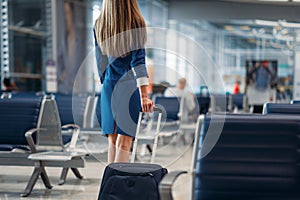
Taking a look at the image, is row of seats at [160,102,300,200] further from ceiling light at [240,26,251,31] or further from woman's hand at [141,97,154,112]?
ceiling light at [240,26,251,31]

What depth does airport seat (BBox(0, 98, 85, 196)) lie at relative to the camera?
466 centimetres

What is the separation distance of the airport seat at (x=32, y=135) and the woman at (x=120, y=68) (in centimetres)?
123

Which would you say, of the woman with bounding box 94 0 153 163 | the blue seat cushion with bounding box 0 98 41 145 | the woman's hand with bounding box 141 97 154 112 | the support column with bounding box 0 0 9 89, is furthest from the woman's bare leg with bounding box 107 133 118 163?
the support column with bounding box 0 0 9 89

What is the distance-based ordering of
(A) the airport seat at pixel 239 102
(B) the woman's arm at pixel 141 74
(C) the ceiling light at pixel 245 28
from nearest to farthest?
(B) the woman's arm at pixel 141 74 → (A) the airport seat at pixel 239 102 → (C) the ceiling light at pixel 245 28

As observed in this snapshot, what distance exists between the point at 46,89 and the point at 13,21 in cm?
173

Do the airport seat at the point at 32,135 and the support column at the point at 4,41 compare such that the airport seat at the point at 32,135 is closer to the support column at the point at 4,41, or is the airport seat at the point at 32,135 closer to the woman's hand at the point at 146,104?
the woman's hand at the point at 146,104

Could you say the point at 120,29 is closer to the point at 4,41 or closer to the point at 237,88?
the point at 4,41

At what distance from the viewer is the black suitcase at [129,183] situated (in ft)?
8.73

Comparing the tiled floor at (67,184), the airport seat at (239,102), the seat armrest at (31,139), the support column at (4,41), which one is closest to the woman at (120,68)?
the tiled floor at (67,184)

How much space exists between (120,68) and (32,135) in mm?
1837

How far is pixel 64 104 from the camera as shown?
657 centimetres

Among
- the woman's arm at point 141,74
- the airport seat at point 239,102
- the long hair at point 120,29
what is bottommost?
the airport seat at point 239,102

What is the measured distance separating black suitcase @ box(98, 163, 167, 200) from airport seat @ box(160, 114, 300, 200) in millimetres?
386

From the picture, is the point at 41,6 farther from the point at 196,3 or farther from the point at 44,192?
the point at 44,192
